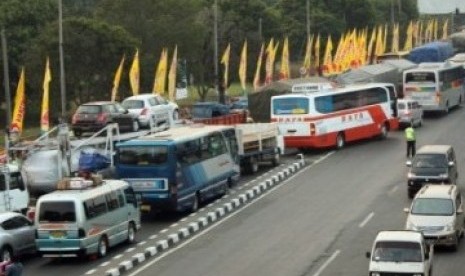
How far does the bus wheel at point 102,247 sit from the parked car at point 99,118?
1582cm

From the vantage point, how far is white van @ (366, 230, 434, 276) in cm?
2027

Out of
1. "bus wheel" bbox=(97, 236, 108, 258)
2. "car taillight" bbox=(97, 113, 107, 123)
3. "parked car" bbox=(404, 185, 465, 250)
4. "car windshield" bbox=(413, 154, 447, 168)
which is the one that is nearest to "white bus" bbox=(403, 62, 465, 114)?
"car taillight" bbox=(97, 113, 107, 123)

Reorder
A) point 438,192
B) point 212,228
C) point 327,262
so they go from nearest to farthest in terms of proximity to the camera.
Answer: point 327,262
point 438,192
point 212,228

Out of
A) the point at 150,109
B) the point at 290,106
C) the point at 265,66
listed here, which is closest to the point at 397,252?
the point at 290,106

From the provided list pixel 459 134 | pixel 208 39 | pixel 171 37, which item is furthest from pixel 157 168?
pixel 208 39

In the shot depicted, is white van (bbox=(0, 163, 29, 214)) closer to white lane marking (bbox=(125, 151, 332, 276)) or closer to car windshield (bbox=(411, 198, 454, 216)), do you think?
white lane marking (bbox=(125, 151, 332, 276))

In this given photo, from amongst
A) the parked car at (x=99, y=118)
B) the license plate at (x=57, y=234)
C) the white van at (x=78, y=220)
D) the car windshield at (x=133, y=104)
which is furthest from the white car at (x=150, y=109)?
the license plate at (x=57, y=234)

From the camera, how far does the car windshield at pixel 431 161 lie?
31.5 meters

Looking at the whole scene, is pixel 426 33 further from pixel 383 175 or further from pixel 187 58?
pixel 383 175

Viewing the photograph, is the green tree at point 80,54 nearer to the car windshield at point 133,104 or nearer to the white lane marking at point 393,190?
the car windshield at point 133,104

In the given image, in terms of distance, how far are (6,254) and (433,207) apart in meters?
10.7

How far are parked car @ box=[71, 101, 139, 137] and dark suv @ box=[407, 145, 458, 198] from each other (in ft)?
45.4

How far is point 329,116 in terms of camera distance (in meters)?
43.6

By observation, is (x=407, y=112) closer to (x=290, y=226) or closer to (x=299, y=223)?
(x=299, y=223)
